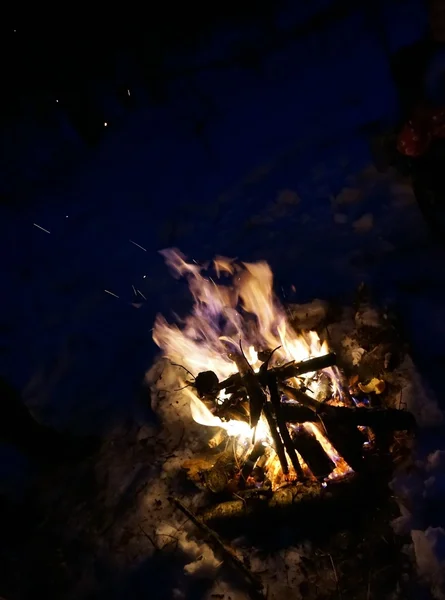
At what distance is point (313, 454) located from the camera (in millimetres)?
3814

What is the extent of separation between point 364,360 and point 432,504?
4.83 ft

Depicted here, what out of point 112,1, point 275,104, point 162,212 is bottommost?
point 162,212

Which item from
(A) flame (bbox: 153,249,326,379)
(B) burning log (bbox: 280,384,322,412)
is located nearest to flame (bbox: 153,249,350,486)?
(A) flame (bbox: 153,249,326,379)

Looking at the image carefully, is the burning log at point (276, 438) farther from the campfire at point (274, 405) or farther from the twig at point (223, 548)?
the twig at point (223, 548)

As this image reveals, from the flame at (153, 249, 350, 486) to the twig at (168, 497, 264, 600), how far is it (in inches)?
30.6

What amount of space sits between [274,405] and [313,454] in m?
0.57

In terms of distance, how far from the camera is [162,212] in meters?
8.15

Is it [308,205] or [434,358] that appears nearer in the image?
[434,358]

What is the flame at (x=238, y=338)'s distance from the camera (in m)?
4.47

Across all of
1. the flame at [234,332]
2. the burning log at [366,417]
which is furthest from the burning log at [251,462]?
the flame at [234,332]

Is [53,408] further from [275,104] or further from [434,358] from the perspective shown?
[275,104]

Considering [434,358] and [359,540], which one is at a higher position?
[434,358]

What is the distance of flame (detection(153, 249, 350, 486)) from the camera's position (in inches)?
176

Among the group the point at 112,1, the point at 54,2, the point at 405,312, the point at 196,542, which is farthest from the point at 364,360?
the point at 54,2
